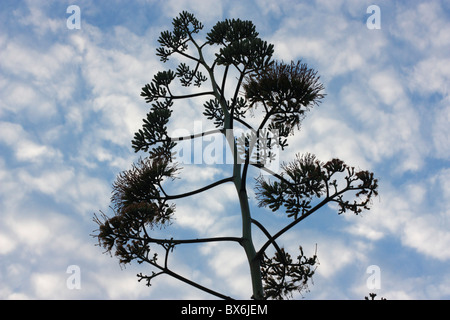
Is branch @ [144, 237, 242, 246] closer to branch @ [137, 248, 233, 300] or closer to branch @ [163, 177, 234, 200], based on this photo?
branch @ [137, 248, 233, 300]

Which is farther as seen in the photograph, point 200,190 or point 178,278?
point 200,190

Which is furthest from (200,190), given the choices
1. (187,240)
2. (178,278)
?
(178,278)

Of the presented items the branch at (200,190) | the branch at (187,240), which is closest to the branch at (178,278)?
the branch at (187,240)

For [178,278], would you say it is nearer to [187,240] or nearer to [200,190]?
[187,240]

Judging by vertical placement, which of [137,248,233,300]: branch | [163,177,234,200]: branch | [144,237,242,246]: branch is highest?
[163,177,234,200]: branch

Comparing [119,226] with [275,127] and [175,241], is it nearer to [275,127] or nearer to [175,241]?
[175,241]

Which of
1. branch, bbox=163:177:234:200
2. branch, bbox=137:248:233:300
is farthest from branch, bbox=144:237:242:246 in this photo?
branch, bbox=163:177:234:200

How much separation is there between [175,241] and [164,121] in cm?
264

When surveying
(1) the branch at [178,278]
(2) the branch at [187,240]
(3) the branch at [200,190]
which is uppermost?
(3) the branch at [200,190]

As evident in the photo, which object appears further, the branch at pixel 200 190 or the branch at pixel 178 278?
the branch at pixel 200 190

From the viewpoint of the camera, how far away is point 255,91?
6.48m

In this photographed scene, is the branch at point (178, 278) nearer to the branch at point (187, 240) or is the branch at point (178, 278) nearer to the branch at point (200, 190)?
the branch at point (187, 240)

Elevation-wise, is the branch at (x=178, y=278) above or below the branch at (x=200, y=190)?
below
